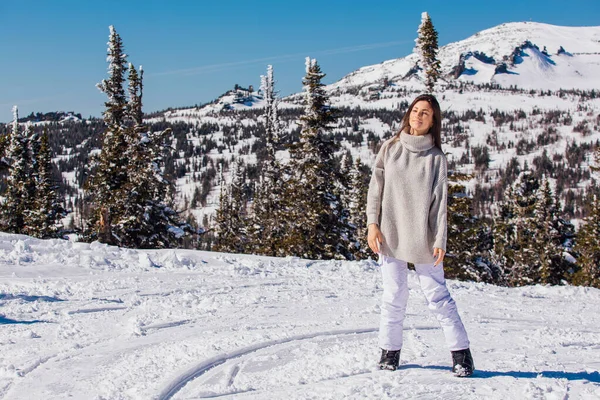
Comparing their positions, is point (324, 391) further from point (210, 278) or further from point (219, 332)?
point (210, 278)

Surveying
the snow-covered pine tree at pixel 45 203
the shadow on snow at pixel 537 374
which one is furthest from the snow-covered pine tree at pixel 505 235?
the shadow on snow at pixel 537 374

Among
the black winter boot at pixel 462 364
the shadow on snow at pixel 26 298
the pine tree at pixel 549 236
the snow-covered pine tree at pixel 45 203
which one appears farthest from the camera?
the pine tree at pixel 549 236

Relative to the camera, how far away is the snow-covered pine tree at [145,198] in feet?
84.1

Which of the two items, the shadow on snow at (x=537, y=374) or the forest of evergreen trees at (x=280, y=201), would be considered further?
the forest of evergreen trees at (x=280, y=201)

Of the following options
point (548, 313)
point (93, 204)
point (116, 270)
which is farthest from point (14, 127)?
point (548, 313)

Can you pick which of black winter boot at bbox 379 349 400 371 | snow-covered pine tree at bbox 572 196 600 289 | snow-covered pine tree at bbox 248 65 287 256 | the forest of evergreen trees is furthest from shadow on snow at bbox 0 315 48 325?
snow-covered pine tree at bbox 572 196 600 289

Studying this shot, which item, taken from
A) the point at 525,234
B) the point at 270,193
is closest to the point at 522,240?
the point at 525,234

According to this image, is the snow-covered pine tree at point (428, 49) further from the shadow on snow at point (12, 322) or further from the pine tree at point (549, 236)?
the shadow on snow at point (12, 322)

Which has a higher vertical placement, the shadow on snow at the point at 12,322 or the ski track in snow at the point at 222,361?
the shadow on snow at the point at 12,322

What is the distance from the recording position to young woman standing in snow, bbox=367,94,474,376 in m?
4.00

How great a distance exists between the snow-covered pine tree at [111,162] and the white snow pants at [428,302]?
23603mm

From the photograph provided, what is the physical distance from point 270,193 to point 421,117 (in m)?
32.5

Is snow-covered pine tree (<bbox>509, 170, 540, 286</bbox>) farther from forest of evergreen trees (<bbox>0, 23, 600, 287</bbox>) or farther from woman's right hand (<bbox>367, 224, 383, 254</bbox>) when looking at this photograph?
woman's right hand (<bbox>367, 224, 383, 254</bbox>)

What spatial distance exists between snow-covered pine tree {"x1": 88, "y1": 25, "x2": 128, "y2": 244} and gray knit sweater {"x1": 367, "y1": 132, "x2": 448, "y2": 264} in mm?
23667
